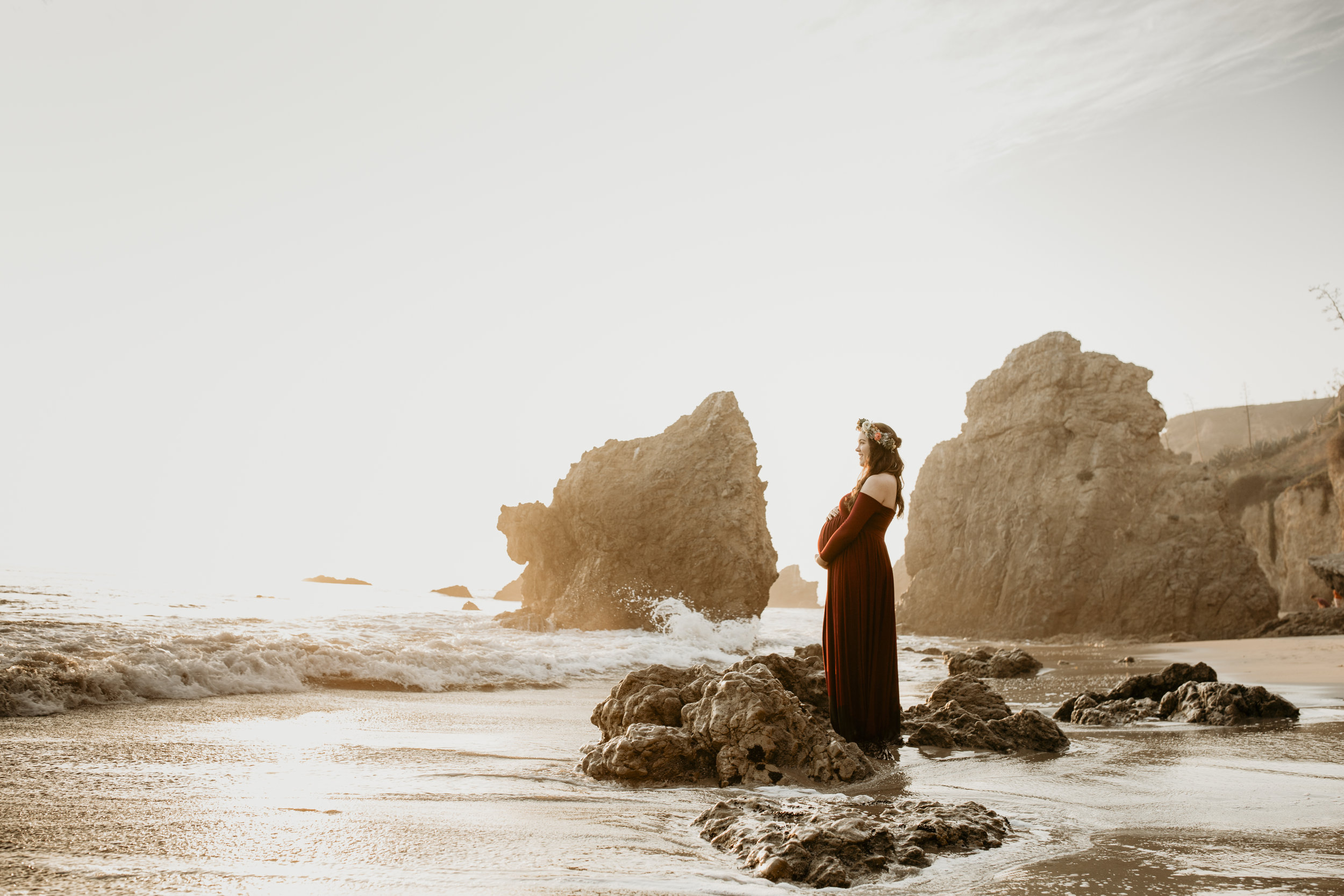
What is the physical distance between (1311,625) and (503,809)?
79.6ft

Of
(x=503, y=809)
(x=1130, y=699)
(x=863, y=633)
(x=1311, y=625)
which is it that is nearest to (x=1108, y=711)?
(x=1130, y=699)

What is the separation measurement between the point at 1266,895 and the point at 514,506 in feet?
91.5

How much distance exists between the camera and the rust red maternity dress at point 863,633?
552 centimetres

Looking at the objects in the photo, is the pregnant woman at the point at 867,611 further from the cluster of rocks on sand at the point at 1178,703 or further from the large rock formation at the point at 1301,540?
the large rock formation at the point at 1301,540

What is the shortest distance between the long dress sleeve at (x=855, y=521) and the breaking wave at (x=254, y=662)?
4864mm

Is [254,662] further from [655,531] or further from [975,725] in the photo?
[655,531]

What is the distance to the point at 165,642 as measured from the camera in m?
7.64

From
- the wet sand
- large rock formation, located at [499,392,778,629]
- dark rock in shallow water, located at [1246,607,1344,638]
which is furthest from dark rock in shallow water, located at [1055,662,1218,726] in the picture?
large rock formation, located at [499,392,778,629]

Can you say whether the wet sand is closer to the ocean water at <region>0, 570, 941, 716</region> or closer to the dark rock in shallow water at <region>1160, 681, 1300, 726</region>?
the dark rock in shallow water at <region>1160, 681, 1300, 726</region>

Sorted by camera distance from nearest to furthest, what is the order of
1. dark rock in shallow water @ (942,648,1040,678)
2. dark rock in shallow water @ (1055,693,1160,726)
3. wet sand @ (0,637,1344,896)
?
wet sand @ (0,637,1344,896)
dark rock in shallow water @ (1055,693,1160,726)
dark rock in shallow water @ (942,648,1040,678)

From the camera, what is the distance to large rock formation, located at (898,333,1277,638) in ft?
98.2

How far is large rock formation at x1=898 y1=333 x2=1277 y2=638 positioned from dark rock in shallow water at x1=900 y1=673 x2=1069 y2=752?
27480mm

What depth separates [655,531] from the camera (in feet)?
87.7

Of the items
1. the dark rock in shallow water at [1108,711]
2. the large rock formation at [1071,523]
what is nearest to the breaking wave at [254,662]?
the dark rock in shallow water at [1108,711]
